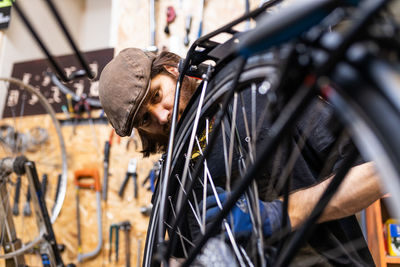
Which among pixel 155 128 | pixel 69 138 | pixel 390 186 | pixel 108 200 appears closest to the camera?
pixel 390 186

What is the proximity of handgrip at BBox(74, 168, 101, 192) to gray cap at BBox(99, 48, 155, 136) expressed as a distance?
79 cm

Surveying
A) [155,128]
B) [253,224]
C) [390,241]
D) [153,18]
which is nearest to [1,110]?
[153,18]

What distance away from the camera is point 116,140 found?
1640mm

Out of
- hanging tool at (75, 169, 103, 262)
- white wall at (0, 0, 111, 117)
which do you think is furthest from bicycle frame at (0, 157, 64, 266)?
white wall at (0, 0, 111, 117)

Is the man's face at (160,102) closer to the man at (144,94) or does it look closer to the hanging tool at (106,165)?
the man at (144,94)

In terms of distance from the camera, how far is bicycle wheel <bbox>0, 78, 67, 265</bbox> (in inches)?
65.7

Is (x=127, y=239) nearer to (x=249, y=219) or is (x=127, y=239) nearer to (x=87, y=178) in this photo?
(x=87, y=178)

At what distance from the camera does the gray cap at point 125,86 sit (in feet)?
2.81

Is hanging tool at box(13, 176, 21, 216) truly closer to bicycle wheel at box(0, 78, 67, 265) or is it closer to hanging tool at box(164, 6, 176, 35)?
bicycle wheel at box(0, 78, 67, 265)

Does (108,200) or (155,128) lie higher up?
(155,128)

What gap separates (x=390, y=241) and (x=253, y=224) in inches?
32.8

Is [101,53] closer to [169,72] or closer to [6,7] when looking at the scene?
[6,7]

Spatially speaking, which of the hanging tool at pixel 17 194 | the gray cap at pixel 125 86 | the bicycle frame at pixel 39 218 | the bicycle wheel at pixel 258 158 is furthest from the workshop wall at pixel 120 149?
the bicycle wheel at pixel 258 158

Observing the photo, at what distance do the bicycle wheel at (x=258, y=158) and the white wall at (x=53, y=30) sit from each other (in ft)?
5.58
